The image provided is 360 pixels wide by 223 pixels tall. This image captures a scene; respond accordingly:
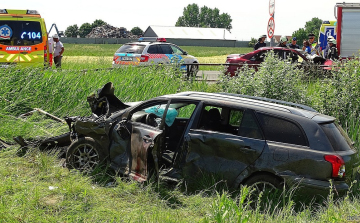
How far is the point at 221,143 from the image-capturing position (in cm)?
675

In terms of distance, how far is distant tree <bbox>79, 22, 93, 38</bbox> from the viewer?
148525 millimetres

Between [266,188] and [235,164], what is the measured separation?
0.48 meters

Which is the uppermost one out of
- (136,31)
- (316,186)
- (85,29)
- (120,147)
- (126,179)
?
A: (85,29)

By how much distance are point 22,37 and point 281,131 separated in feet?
46.1

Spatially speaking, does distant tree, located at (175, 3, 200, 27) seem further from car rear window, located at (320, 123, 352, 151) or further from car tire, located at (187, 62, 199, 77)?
car rear window, located at (320, 123, 352, 151)

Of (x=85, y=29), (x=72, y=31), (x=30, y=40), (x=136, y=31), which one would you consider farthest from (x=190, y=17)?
(x=30, y=40)

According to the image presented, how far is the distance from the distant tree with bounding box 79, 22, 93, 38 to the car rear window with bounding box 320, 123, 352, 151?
145 meters

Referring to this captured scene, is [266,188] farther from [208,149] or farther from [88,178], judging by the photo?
[88,178]

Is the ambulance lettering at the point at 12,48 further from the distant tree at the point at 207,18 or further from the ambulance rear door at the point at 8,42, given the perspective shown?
the distant tree at the point at 207,18

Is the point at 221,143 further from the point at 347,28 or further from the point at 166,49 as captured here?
the point at 347,28

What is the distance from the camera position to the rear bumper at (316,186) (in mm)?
6250

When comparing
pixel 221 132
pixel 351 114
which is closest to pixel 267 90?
pixel 351 114

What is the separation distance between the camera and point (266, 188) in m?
6.50

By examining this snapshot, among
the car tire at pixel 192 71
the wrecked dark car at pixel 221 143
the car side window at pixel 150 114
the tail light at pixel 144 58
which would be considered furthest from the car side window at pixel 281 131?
the tail light at pixel 144 58
